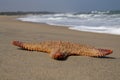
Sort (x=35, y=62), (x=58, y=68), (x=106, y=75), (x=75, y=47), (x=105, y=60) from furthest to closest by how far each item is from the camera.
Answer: (x=75, y=47)
(x=105, y=60)
(x=35, y=62)
(x=58, y=68)
(x=106, y=75)

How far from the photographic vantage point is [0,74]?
3404 millimetres

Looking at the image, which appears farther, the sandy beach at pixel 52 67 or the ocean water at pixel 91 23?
the ocean water at pixel 91 23

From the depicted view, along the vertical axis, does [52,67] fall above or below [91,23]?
above

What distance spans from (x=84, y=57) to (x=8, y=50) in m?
1.33

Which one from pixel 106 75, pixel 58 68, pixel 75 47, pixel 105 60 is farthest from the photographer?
pixel 75 47

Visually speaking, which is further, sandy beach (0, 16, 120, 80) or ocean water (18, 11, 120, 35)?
ocean water (18, 11, 120, 35)

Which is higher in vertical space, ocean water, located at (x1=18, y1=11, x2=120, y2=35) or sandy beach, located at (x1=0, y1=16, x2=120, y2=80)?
sandy beach, located at (x1=0, y1=16, x2=120, y2=80)

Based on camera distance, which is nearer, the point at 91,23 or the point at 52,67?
the point at 52,67

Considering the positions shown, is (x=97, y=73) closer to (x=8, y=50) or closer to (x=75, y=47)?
(x=75, y=47)

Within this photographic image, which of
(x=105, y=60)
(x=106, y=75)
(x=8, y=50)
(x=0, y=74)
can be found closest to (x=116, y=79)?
(x=106, y=75)

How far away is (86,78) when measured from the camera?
3439mm

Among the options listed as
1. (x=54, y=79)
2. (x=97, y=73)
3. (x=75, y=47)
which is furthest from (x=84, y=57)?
(x=54, y=79)

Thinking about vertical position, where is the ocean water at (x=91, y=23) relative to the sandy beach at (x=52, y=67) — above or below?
below

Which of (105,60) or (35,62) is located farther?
(105,60)
